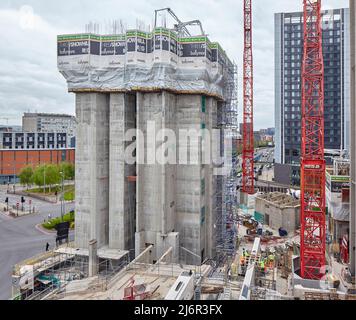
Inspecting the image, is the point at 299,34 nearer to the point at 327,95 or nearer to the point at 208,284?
the point at 327,95

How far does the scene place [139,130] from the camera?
3016 cm

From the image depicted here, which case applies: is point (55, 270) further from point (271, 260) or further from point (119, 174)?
point (271, 260)

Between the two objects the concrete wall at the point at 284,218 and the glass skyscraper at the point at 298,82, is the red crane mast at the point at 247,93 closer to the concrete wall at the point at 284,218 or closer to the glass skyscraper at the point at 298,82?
the concrete wall at the point at 284,218

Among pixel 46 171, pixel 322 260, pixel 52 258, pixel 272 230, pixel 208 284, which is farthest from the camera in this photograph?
pixel 46 171

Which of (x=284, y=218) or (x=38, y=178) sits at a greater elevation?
(x=38, y=178)

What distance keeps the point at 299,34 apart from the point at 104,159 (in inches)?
2744

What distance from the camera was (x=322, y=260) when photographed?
27.9 meters

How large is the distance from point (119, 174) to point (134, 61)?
1051 cm

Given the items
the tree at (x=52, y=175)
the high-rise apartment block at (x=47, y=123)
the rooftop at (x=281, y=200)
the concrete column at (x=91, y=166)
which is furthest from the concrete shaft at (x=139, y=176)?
the high-rise apartment block at (x=47, y=123)

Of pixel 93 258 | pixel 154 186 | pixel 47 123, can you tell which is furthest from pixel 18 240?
pixel 47 123

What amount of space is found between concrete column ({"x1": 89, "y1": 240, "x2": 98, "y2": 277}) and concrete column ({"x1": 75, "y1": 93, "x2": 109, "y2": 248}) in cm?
269

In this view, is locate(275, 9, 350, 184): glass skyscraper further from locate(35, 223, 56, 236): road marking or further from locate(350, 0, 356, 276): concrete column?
locate(35, 223, 56, 236): road marking

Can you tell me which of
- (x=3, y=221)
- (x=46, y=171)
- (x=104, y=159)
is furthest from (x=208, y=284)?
(x=46, y=171)

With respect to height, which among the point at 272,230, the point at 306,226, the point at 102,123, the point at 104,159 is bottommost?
the point at 272,230
